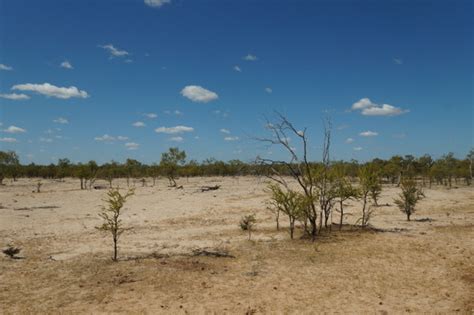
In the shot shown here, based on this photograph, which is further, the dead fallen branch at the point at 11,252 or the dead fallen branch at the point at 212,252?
the dead fallen branch at the point at 212,252

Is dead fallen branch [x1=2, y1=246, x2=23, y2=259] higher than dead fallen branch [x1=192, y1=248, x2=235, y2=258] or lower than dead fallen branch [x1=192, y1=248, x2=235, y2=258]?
higher

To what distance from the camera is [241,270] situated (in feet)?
41.5

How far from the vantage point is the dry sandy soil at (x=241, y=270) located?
382 inches

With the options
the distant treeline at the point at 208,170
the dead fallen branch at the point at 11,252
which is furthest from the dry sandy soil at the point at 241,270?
the distant treeline at the point at 208,170

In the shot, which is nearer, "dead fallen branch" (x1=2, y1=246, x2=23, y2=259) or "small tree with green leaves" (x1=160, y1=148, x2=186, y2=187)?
"dead fallen branch" (x1=2, y1=246, x2=23, y2=259)

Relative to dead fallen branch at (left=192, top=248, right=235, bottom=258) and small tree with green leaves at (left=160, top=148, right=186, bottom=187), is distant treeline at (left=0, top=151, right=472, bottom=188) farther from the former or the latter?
dead fallen branch at (left=192, top=248, right=235, bottom=258)

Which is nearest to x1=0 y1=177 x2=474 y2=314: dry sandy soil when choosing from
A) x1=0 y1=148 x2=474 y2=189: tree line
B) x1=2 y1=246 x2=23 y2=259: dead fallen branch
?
x1=2 y1=246 x2=23 y2=259: dead fallen branch

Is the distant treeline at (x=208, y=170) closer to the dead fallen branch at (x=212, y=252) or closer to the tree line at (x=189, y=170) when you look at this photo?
the tree line at (x=189, y=170)

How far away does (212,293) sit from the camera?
10.5m

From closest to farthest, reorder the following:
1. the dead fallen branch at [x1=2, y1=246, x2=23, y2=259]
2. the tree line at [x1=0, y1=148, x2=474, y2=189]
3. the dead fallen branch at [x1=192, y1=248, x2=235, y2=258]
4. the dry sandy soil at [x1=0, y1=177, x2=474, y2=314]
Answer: the dry sandy soil at [x1=0, y1=177, x2=474, y2=314]
the dead fallen branch at [x1=2, y1=246, x2=23, y2=259]
the dead fallen branch at [x1=192, y1=248, x2=235, y2=258]
the tree line at [x1=0, y1=148, x2=474, y2=189]

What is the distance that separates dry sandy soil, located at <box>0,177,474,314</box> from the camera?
9703mm

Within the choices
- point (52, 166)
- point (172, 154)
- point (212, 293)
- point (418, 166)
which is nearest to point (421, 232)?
point (212, 293)

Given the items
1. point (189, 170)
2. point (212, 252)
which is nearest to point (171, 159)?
point (189, 170)

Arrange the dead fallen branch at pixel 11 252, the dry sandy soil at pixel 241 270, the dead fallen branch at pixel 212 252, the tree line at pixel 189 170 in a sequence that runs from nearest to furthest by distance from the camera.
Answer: the dry sandy soil at pixel 241 270, the dead fallen branch at pixel 11 252, the dead fallen branch at pixel 212 252, the tree line at pixel 189 170
